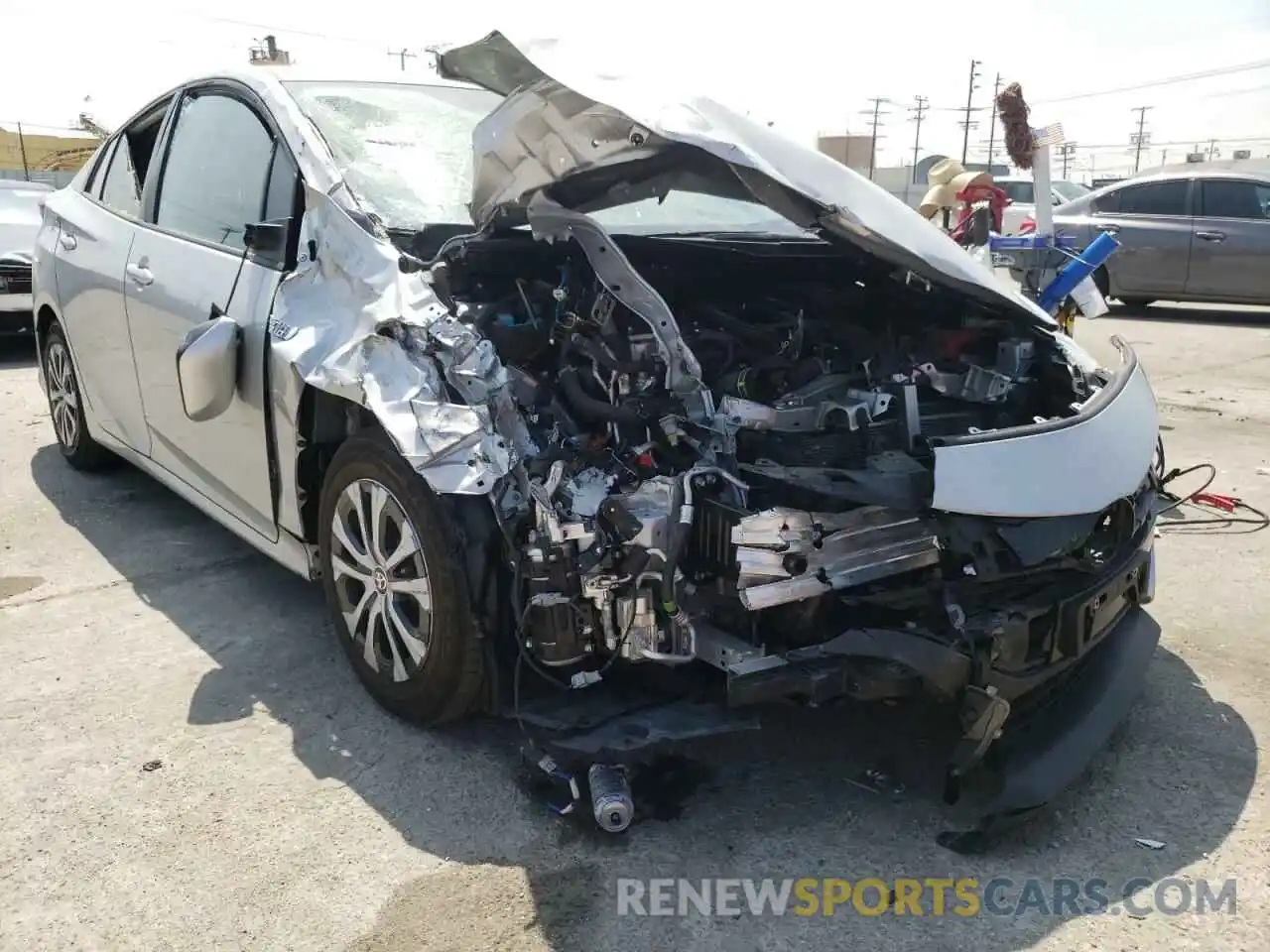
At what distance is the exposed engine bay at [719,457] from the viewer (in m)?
2.49

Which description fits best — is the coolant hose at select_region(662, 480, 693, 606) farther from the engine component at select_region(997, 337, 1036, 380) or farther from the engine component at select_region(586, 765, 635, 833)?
the engine component at select_region(997, 337, 1036, 380)

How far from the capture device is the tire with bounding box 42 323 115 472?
5039mm

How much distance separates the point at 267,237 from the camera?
10.4 feet

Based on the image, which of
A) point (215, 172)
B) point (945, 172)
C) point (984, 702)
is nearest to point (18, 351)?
point (215, 172)

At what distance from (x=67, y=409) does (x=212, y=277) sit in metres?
2.26

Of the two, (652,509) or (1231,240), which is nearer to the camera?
(652,509)

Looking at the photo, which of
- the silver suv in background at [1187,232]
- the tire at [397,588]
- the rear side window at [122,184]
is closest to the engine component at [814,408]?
the tire at [397,588]

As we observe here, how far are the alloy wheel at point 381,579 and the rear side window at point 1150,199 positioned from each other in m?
11.5

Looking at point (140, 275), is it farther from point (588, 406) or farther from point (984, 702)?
point (984, 702)

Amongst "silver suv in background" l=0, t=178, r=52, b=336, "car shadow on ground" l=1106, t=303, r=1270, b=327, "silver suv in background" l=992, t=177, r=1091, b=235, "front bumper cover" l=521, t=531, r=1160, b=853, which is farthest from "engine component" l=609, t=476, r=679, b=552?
"car shadow on ground" l=1106, t=303, r=1270, b=327

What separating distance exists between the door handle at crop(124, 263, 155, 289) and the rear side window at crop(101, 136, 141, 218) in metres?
0.32

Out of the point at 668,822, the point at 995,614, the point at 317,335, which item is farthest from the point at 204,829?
the point at 995,614

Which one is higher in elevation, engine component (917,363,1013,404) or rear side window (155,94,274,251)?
rear side window (155,94,274,251)

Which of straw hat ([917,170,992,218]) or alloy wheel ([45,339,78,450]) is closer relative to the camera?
alloy wheel ([45,339,78,450])
